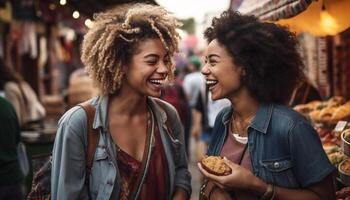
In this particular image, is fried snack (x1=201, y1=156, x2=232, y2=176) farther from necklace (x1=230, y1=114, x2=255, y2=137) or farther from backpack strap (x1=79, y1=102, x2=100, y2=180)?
backpack strap (x1=79, y1=102, x2=100, y2=180)

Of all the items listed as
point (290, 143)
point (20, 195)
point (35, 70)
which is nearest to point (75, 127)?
point (290, 143)

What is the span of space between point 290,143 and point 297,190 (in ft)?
0.89

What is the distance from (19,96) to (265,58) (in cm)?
628

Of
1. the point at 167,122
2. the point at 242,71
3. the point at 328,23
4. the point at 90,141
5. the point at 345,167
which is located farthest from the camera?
the point at 328,23

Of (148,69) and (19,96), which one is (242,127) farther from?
(19,96)

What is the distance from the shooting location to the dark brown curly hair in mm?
3389

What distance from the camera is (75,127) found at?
362cm

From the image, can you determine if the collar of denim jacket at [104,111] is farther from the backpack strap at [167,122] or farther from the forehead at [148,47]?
the forehead at [148,47]

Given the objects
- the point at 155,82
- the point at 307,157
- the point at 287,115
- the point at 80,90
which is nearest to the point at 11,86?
the point at 80,90

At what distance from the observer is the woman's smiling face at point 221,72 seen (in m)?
3.48

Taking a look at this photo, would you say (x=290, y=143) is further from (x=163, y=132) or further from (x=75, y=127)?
(x=75, y=127)

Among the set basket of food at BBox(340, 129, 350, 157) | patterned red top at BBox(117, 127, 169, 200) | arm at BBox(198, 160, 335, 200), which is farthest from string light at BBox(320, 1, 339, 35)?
arm at BBox(198, 160, 335, 200)

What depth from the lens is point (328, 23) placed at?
5582mm

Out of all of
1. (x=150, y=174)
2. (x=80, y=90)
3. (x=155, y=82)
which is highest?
(x=155, y=82)
